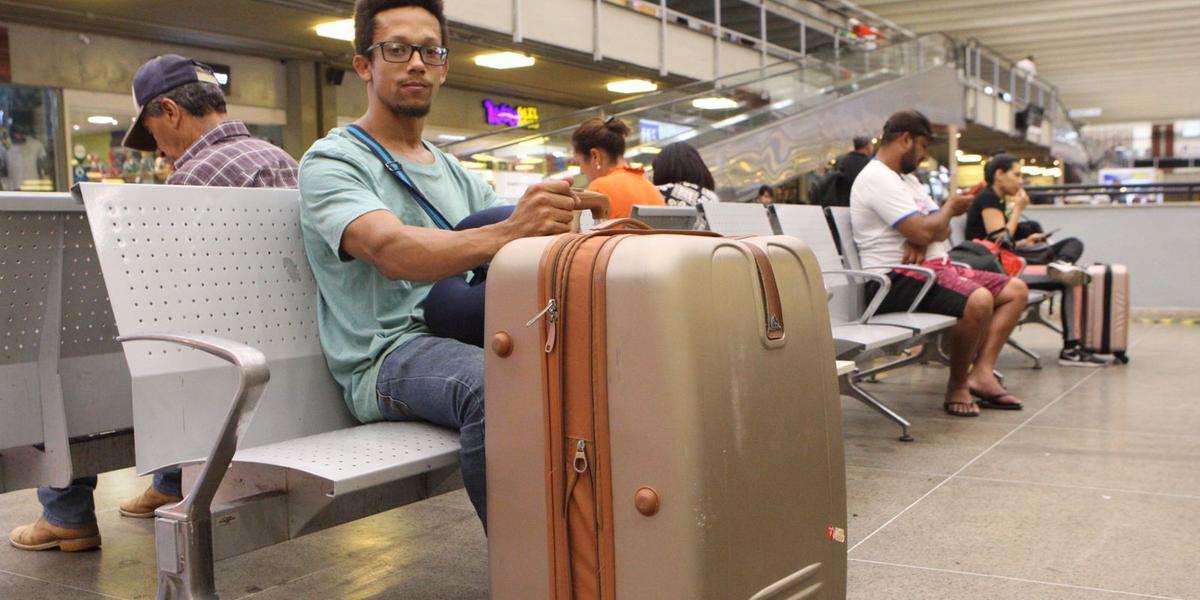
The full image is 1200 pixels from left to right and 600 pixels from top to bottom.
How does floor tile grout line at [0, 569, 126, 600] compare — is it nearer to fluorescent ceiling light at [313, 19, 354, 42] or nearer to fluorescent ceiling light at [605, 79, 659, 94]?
fluorescent ceiling light at [313, 19, 354, 42]

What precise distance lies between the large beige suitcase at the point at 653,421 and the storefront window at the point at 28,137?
10140 mm

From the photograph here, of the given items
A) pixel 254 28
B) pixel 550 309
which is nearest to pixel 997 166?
pixel 550 309

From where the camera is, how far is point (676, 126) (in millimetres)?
11664

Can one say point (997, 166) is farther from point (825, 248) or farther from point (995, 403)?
point (825, 248)

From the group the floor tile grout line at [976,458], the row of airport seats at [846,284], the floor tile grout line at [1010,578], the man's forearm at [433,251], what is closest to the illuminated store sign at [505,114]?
the floor tile grout line at [976,458]

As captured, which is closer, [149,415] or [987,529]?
[149,415]

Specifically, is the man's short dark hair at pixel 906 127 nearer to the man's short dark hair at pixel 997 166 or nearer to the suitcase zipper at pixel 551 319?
the man's short dark hair at pixel 997 166

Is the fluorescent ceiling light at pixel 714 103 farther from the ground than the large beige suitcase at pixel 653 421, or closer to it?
farther from the ground

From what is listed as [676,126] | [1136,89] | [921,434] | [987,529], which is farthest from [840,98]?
[1136,89]

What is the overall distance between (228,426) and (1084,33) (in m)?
26.1

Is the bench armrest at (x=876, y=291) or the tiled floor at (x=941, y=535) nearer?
the tiled floor at (x=941, y=535)

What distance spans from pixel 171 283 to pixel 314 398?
41 centimetres

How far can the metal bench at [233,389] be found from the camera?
71.2 inches

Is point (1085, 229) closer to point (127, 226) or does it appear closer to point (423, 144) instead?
point (423, 144)
